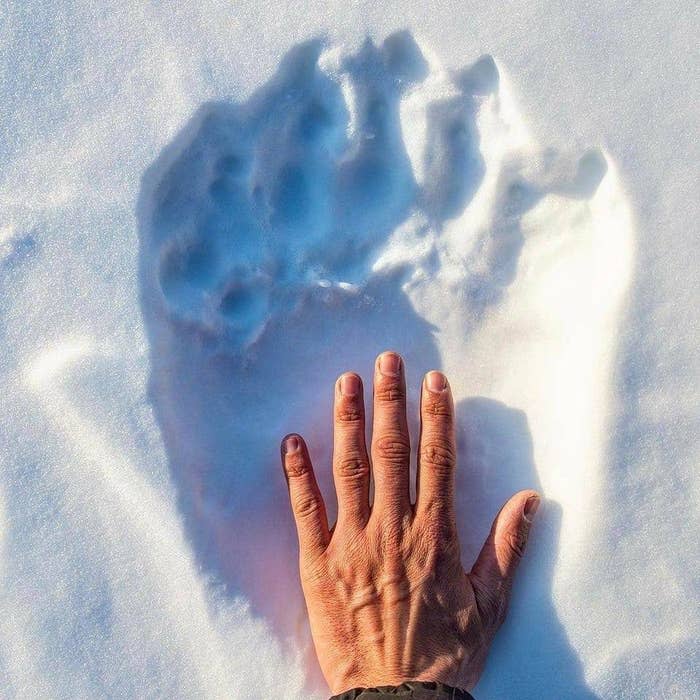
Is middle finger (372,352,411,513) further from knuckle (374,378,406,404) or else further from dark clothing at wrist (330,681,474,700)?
dark clothing at wrist (330,681,474,700)

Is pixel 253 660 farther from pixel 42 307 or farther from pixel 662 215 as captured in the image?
pixel 662 215

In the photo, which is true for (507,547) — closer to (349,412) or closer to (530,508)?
(530,508)

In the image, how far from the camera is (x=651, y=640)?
1.54 m

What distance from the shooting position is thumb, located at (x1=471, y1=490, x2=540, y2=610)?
5.09 feet

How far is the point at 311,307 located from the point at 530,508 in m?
0.60

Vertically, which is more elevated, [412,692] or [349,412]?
Result: [349,412]

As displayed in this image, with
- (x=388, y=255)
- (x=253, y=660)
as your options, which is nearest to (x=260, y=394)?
(x=388, y=255)

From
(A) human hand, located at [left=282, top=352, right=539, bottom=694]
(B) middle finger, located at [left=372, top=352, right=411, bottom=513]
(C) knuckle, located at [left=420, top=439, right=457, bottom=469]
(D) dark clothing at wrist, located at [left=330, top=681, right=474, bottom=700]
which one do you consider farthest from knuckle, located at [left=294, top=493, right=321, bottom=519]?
(D) dark clothing at wrist, located at [left=330, top=681, right=474, bottom=700]

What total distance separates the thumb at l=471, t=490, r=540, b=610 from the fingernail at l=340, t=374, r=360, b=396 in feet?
1.26

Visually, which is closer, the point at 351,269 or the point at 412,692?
the point at 412,692

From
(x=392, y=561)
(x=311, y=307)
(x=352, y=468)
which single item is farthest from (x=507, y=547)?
(x=311, y=307)

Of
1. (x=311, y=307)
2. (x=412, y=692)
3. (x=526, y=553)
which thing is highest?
(x=311, y=307)

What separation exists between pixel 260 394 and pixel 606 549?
762 millimetres

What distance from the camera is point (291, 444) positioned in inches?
61.9
